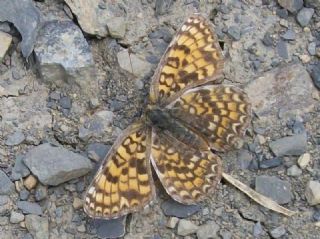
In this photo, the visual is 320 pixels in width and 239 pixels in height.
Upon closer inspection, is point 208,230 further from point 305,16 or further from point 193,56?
point 305,16

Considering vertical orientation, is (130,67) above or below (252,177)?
above

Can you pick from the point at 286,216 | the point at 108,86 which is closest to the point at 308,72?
the point at 286,216

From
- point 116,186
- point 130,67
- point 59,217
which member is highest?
point 130,67

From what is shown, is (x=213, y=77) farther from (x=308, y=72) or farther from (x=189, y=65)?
(x=308, y=72)

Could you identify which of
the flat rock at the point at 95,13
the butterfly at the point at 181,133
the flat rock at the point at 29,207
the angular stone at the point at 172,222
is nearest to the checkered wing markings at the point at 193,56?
the butterfly at the point at 181,133

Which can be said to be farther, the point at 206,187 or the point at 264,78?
the point at 264,78

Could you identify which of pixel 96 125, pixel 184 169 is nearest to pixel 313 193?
pixel 184 169
